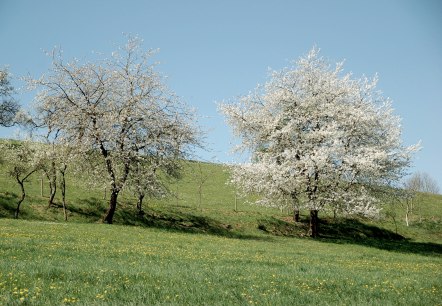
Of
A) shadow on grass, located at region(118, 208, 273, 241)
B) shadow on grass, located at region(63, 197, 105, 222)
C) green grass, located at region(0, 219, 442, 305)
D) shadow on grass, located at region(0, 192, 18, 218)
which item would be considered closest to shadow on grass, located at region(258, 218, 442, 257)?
shadow on grass, located at region(118, 208, 273, 241)

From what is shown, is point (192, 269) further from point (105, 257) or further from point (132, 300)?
point (132, 300)

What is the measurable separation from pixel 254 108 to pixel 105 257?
29470mm

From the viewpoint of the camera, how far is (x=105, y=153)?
34.2 meters

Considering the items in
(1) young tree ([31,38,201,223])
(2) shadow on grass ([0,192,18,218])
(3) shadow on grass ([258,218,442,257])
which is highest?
(1) young tree ([31,38,201,223])

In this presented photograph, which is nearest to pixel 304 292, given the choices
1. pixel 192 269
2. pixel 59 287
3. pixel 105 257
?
pixel 192 269

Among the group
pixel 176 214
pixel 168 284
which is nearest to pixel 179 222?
pixel 176 214

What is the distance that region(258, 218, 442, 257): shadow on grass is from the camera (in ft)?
125

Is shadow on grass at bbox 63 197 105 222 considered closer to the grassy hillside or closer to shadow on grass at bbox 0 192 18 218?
the grassy hillside

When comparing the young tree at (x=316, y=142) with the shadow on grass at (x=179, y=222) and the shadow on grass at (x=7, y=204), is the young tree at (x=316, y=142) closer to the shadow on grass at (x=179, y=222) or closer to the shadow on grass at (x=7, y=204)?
the shadow on grass at (x=179, y=222)

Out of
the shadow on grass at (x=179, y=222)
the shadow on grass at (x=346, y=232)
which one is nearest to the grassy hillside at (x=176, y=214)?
the shadow on grass at (x=179, y=222)

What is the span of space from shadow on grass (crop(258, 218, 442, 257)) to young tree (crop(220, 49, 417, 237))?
8.08 ft

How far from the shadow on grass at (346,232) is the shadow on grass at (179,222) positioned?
13.9 ft

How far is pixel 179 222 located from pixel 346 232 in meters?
18.4

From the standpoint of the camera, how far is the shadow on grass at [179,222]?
118 feet
